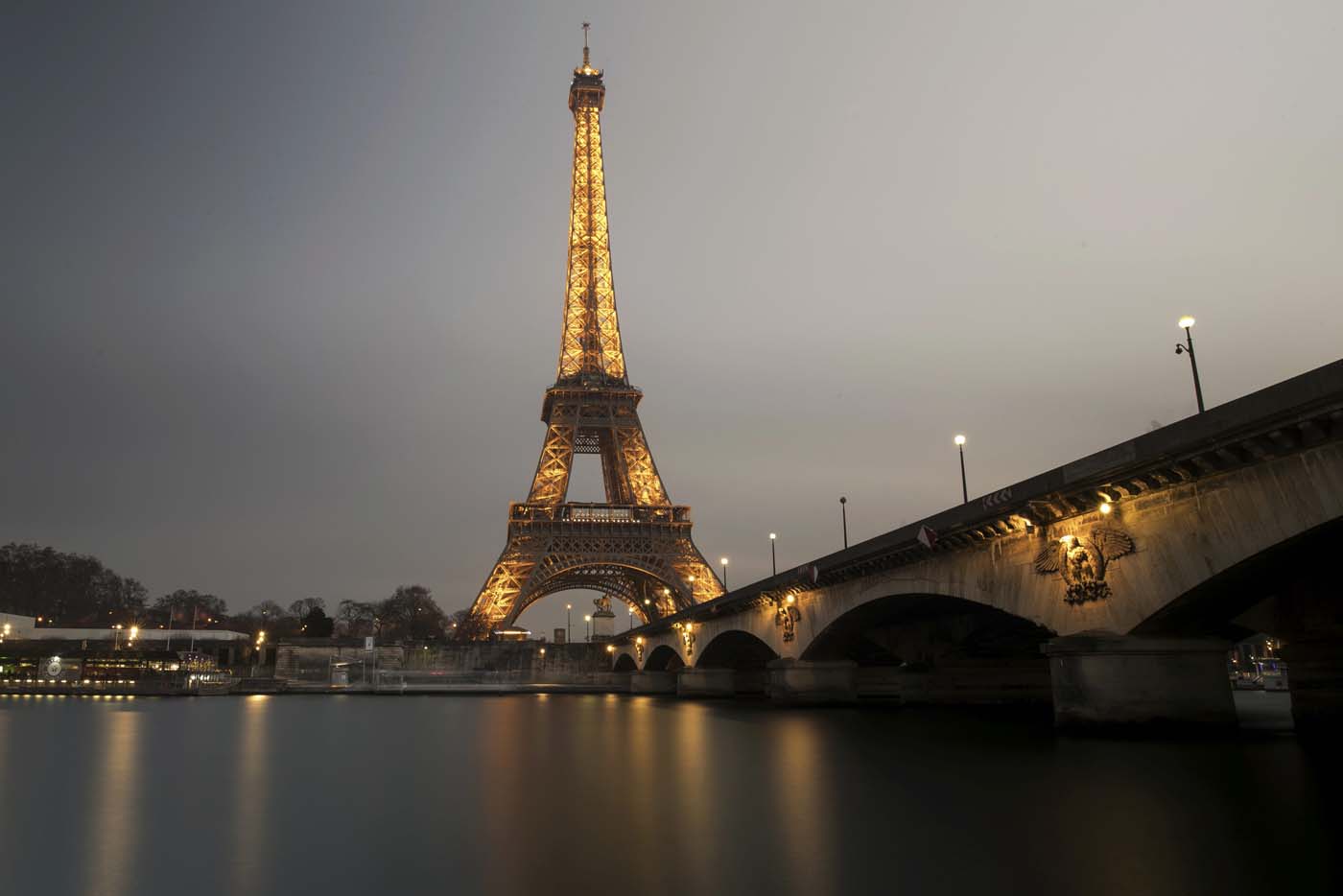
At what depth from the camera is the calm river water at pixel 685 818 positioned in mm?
9086

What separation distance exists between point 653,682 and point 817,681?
37.7 meters

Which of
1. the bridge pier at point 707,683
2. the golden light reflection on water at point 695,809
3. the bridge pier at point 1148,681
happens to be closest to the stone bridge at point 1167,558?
the bridge pier at point 1148,681

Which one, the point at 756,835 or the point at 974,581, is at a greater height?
the point at 974,581

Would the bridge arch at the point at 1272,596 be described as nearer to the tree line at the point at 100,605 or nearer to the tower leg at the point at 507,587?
the tower leg at the point at 507,587

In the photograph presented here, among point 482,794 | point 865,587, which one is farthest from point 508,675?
point 482,794

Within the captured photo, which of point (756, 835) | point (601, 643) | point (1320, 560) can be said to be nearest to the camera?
point (756, 835)

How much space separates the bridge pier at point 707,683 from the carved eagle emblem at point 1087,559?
43.6 m

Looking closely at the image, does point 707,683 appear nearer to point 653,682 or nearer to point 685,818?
point 653,682

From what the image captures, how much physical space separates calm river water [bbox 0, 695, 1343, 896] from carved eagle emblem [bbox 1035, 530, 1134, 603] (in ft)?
10.8

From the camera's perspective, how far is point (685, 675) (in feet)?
218

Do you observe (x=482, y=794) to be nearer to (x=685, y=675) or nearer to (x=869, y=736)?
(x=869, y=736)

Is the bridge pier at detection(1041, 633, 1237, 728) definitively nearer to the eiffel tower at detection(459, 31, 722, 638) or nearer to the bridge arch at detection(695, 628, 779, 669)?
the bridge arch at detection(695, 628, 779, 669)

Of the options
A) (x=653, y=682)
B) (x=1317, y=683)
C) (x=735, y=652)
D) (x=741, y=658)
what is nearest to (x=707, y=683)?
(x=741, y=658)

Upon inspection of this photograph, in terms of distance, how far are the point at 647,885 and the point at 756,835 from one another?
2.87 meters
